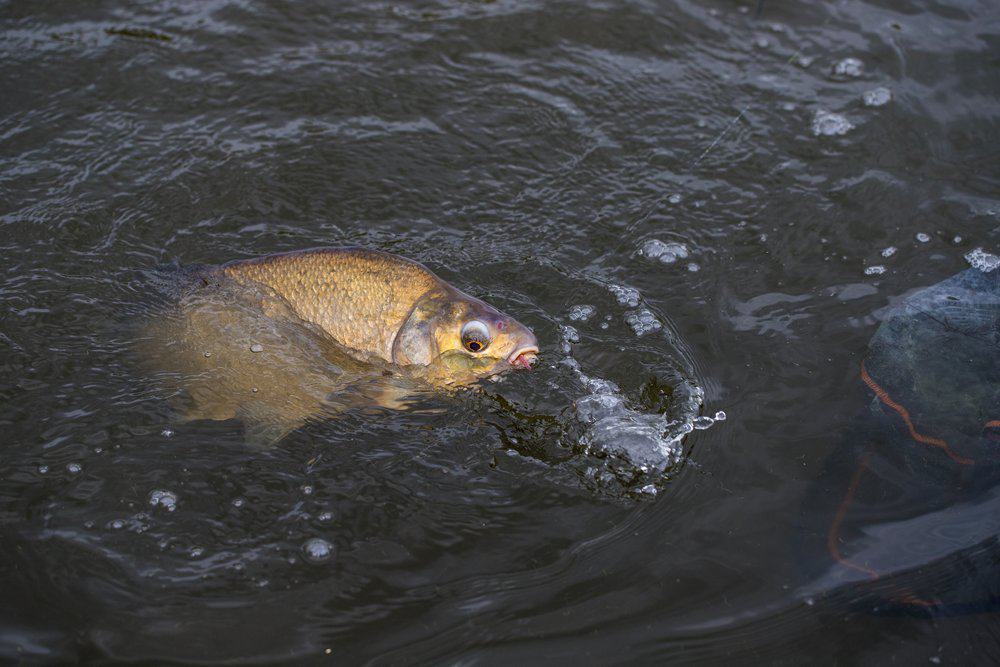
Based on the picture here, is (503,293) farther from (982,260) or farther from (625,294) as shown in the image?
(982,260)

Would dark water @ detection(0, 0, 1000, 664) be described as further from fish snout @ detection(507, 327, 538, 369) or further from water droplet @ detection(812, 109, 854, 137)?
fish snout @ detection(507, 327, 538, 369)

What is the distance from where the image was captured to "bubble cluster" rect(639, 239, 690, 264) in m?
4.76

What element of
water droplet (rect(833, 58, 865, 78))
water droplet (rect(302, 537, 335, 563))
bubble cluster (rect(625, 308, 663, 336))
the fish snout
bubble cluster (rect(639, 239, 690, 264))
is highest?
water droplet (rect(833, 58, 865, 78))

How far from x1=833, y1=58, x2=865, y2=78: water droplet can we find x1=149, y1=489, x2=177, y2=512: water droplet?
16.8ft

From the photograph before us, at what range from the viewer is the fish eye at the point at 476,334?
3699 millimetres

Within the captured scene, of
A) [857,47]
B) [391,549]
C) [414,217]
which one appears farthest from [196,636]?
[857,47]

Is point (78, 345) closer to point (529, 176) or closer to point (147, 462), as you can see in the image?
point (147, 462)

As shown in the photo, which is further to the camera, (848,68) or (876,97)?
(848,68)

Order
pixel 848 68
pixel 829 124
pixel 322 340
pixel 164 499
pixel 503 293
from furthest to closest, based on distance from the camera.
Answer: pixel 848 68
pixel 829 124
pixel 503 293
pixel 322 340
pixel 164 499

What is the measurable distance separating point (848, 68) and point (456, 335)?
4.07 m

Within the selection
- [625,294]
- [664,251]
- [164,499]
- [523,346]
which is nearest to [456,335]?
[523,346]

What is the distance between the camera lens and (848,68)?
20.5 feet

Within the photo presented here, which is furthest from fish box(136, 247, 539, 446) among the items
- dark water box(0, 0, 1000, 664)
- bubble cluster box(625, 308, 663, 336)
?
bubble cluster box(625, 308, 663, 336)

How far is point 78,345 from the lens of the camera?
4.08 meters
